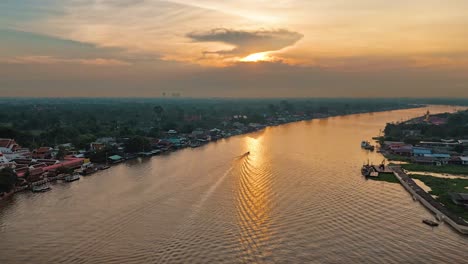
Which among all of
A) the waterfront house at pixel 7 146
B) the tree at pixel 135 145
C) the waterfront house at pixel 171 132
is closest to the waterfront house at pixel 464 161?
the tree at pixel 135 145

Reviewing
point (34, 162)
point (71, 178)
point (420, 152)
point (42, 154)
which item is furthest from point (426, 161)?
point (42, 154)

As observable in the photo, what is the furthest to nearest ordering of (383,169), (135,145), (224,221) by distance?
(135,145), (383,169), (224,221)

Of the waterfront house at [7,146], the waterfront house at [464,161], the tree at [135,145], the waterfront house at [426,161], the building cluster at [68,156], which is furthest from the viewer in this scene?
the tree at [135,145]

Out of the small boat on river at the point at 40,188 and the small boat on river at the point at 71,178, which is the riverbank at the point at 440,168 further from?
the small boat on river at the point at 40,188

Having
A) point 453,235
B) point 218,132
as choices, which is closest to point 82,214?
point 453,235

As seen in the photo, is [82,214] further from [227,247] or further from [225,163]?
[225,163]

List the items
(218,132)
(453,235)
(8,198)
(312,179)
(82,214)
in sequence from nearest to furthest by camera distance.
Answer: (453,235) < (82,214) < (8,198) < (312,179) < (218,132)

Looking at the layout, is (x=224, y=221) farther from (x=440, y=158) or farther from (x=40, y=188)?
(x=440, y=158)
